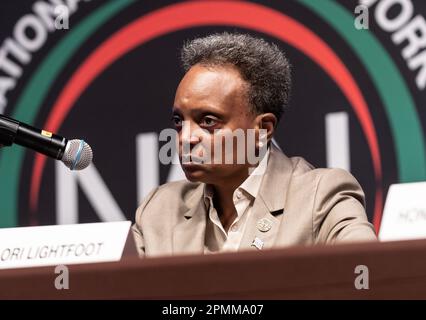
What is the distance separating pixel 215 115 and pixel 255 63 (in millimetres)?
183

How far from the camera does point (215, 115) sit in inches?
79.4

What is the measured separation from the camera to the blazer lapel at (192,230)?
2.04m

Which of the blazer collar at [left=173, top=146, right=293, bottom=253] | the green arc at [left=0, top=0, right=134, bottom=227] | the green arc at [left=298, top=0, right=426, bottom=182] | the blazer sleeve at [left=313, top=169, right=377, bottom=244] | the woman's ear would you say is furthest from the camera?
the green arc at [left=0, top=0, right=134, bottom=227]

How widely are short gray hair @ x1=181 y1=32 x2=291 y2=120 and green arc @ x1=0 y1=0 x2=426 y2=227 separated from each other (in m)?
0.78

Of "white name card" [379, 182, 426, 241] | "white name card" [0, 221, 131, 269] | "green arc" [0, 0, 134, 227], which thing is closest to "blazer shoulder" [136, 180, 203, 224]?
"white name card" [0, 221, 131, 269]

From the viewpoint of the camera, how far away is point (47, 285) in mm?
1355

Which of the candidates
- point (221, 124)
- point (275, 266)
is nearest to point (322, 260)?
point (275, 266)

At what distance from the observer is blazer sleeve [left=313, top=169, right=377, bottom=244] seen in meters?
1.90

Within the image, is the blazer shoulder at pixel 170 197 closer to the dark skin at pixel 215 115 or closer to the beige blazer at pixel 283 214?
the beige blazer at pixel 283 214

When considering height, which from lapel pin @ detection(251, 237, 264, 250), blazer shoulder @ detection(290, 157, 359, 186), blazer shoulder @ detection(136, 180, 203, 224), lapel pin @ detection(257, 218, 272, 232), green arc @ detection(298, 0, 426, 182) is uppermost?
green arc @ detection(298, 0, 426, 182)

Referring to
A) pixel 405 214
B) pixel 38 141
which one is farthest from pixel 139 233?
pixel 405 214

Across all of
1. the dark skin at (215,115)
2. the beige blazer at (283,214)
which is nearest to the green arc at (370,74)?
the beige blazer at (283,214)

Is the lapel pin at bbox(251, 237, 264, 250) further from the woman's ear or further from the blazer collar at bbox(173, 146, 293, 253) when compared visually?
the woman's ear

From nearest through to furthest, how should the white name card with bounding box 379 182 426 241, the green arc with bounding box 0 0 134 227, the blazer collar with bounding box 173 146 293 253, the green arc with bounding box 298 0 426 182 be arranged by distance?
1. the white name card with bounding box 379 182 426 241
2. the blazer collar with bounding box 173 146 293 253
3. the green arc with bounding box 298 0 426 182
4. the green arc with bounding box 0 0 134 227
